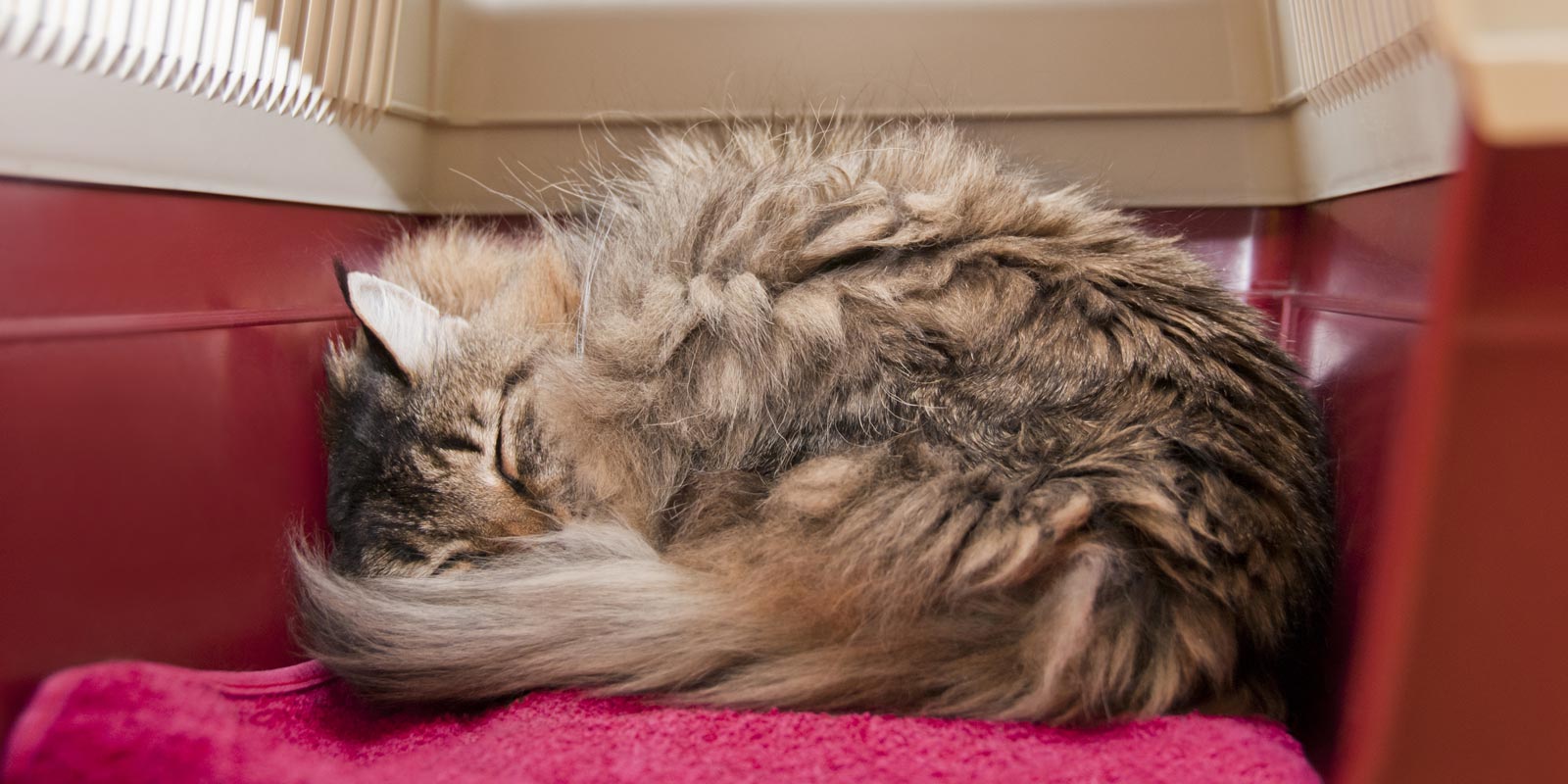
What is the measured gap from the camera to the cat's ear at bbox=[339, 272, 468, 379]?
1.25m

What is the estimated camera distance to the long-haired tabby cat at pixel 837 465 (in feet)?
3.27

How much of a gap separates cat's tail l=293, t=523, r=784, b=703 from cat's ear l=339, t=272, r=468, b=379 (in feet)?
1.07

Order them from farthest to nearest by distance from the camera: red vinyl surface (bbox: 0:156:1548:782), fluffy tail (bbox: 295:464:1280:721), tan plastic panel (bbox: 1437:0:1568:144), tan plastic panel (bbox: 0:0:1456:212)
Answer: tan plastic panel (bbox: 0:0:1456:212) → fluffy tail (bbox: 295:464:1280:721) → red vinyl surface (bbox: 0:156:1548:782) → tan plastic panel (bbox: 1437:0:1568:144)

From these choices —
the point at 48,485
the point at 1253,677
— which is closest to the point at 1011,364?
the point at 1253,677

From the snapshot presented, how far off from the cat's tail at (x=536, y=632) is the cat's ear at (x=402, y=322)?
1.07ft

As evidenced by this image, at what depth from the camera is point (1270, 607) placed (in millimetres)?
1000

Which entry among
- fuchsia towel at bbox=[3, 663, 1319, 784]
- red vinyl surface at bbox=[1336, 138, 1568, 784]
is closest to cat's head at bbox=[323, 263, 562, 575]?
fuchsia towel at bbox=[3, 663, 1319, 784]

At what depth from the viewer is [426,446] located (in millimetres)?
1266

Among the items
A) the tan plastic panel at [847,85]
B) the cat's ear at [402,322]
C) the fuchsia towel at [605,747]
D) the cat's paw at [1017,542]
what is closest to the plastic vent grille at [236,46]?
the tan plastic panel at [847,85]

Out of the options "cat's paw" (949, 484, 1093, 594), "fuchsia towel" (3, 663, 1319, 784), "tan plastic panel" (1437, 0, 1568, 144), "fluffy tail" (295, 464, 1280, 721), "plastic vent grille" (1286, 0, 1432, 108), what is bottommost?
"fuchsia towel" (3, 663, 1319, 784)

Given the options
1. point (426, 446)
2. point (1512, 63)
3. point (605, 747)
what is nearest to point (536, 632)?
point (605, 747)

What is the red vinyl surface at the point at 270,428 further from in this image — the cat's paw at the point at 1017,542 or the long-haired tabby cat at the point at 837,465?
the cat's paw at the point at 1017,542

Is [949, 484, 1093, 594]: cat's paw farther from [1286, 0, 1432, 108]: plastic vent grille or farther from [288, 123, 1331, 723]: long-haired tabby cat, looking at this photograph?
[1286, 0, 1432, 108]: plastic vent grille

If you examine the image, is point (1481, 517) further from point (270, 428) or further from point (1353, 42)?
point (270, 428)
